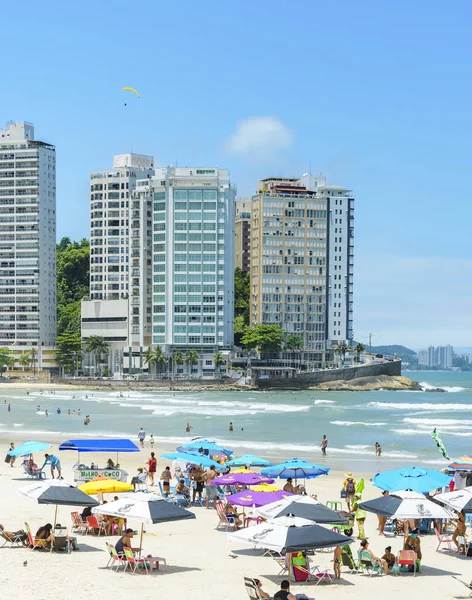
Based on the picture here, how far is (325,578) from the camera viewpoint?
1856cm

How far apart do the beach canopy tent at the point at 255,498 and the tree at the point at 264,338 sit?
120673 mm

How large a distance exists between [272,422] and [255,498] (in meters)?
51.5

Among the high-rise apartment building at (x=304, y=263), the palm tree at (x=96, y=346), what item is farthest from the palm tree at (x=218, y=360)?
the palm tree at (x=96, y=346)

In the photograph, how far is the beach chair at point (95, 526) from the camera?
22.3m

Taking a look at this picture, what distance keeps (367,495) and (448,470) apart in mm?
2752

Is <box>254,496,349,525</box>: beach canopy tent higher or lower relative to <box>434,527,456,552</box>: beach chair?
higher

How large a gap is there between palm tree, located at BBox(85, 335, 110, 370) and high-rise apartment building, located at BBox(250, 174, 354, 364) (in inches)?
921

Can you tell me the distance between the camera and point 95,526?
22.3 metres

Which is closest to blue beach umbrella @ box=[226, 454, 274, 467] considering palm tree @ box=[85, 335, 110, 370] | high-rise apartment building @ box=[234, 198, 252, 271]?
palm tree @ box=[85, 335, 110, 370]

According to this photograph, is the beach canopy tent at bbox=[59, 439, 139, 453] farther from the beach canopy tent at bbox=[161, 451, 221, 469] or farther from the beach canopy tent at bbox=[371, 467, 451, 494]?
the beach canopy tent at bbox=[371, 467, 451, 494]

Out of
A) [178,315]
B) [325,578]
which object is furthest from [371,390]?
[325,578]

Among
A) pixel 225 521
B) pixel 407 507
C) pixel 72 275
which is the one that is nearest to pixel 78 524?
pixel 225 521

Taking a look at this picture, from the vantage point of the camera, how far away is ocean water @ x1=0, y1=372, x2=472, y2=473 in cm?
4997

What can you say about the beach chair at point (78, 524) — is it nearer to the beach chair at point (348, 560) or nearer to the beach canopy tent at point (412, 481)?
the beach chair at point (348, 560)
